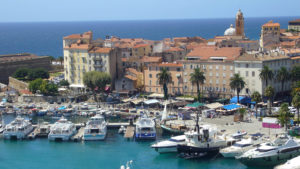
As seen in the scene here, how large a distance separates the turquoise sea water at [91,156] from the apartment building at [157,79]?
78.9ft

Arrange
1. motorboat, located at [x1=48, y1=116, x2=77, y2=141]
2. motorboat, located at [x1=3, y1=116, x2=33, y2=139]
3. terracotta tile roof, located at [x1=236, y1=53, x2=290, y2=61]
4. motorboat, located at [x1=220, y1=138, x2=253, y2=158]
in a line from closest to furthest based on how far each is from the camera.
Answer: motorboat, located at [x1=220, y1=138, x2=253, y2=158], motorboat, located at [x1=48, y1=116, x2=77, y2=141], motorboat, located at [x1=3, y1=116, x2=33, y2=139], terracotta tile roof, located at [x1=236, y1=53, x2=290, y2=61]

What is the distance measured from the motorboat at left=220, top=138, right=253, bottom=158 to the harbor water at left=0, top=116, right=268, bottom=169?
28.3 inches

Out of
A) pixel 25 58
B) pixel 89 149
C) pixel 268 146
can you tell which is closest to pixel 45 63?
pixel 25 58

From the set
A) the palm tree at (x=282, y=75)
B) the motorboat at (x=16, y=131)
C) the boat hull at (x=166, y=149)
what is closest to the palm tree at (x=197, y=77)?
the palm tree at (x=282, y=75)

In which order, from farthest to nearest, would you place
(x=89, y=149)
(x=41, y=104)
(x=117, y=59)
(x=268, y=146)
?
1. (x=117, y=59)
2. (x=41, y=104)
3. (x=89, y=149)
4. (x=268, y=146)

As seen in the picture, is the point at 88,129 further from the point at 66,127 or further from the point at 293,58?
the point at 293,58

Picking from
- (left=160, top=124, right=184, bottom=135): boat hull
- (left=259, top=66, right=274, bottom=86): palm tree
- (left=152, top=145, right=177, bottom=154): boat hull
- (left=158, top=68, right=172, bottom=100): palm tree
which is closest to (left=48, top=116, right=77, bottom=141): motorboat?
(left=160, top=124, right=184, bottom=135): boat hull

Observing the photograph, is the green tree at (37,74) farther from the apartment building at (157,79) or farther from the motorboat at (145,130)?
the motorboat at (145,130)

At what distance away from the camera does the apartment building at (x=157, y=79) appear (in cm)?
9956

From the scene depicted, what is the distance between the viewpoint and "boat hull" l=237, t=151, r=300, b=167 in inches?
2450

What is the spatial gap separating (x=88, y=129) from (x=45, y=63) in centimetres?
6589

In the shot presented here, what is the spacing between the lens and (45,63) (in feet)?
Result: 459

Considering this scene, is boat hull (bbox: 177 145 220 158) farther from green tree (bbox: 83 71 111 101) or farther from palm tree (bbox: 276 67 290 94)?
green tree (bbox: 83 71 111 101)

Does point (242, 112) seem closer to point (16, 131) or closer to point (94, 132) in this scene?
point (94, 132)
